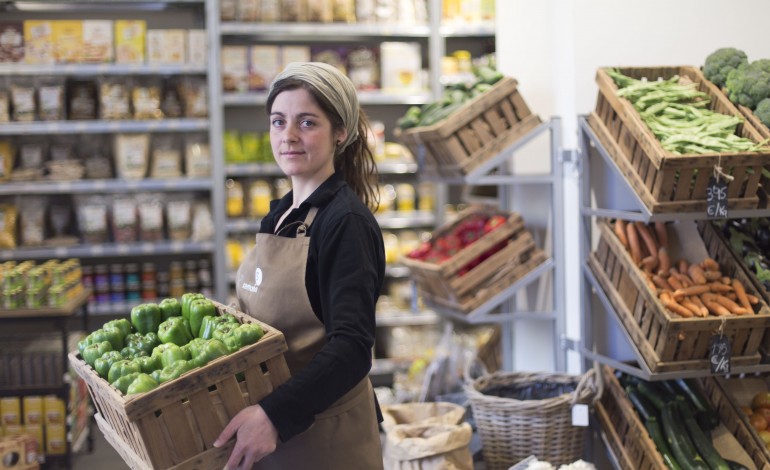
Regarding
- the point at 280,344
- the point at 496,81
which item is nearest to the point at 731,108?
the point at 496,81

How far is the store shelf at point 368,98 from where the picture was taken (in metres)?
5.76

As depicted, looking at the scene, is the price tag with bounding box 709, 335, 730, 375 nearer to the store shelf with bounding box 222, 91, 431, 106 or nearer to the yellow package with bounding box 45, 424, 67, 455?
the yellow package with bounding box 45, 424, 67, 455

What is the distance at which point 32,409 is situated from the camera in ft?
14.6

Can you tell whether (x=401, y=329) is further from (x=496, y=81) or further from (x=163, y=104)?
(x=496, y=81)

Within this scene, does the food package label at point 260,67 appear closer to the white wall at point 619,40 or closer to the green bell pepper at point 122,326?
the white wall at point 619,40

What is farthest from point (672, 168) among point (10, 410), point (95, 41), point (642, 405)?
point (95, 41)

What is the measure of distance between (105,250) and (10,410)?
1405 millimetres

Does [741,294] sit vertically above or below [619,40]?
below

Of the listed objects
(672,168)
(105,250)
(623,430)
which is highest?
(672,168)

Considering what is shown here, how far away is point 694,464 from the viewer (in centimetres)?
312

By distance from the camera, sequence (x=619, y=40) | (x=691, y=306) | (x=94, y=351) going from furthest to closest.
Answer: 1. (x=619, y=40)
2. (x=691, y=306)
3. (x=94, y=351)

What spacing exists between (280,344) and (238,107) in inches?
186

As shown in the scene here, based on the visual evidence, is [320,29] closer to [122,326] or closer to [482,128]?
[482,128]

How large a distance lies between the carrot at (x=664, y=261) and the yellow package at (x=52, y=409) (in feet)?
9.45
